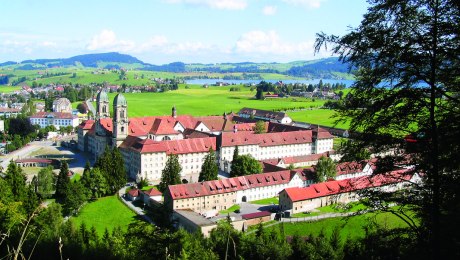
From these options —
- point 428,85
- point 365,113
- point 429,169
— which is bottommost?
point 429,169

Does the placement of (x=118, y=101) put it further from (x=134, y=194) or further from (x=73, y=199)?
(x=73, y=199)

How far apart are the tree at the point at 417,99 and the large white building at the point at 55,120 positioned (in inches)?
4356

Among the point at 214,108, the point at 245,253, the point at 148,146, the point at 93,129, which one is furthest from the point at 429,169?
the point at 214,108

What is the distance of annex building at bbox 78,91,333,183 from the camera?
6025 centimetres

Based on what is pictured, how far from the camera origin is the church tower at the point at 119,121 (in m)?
65.9

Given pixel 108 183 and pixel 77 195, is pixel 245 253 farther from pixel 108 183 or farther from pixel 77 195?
pixel 108 183

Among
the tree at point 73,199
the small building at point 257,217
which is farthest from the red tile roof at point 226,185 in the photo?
the tree at point 73,199

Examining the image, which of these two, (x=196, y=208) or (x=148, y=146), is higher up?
(x=148, y=146)

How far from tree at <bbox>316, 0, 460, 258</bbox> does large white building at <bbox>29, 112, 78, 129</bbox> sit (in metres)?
111

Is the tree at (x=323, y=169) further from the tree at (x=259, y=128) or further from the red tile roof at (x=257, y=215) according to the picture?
the tree at (x=259, y=128)

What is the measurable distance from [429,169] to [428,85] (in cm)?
191

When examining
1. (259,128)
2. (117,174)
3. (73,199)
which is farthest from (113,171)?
(259,128)

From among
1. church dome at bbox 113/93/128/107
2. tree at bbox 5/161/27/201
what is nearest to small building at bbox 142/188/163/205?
tree at bbox 5/161/27/201

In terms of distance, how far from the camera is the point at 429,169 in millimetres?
9992
